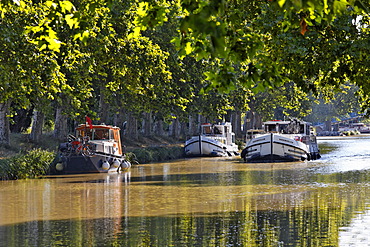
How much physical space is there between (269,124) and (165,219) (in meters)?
36.5

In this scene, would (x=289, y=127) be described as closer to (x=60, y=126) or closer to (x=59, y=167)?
(x=60, y=126)

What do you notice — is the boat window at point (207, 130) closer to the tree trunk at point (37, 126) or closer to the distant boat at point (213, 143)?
the distant boat at point (213, 143)

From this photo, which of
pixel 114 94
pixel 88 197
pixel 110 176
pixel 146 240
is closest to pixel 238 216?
pixel 146 240

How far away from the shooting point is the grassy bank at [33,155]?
31.5 m

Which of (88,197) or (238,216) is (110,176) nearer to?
(88,197)

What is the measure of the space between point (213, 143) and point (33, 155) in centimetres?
2532

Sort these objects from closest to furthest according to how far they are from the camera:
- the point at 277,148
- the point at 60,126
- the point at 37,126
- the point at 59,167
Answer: the point at 59,167 < the point at 37,126 < the point at 60,126 < the point at 277,148

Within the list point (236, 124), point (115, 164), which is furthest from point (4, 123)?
point (236, 124)

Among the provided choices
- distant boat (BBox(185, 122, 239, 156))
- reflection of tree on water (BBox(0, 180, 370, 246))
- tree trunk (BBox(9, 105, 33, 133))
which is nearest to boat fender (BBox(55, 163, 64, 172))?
reflection of tree on water (BBox(0, 180, 370, 246))

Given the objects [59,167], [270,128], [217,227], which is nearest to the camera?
[217,227]

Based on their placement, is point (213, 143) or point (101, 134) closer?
point (101, 134)

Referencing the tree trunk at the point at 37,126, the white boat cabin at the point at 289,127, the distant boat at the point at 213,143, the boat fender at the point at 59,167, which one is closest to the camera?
the boat fender at the point at 59,167

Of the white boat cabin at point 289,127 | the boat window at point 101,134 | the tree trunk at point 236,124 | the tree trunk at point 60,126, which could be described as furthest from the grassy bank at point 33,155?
the tree trunk at point 236,124

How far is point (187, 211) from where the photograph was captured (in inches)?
766
